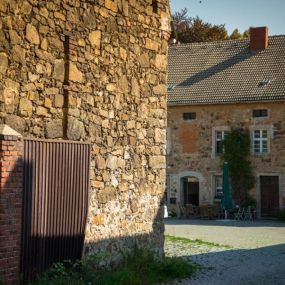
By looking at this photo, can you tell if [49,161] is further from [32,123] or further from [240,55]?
[240,55]

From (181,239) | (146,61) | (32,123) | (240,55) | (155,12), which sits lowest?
(181,239)

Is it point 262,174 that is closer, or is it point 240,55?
point 262,174

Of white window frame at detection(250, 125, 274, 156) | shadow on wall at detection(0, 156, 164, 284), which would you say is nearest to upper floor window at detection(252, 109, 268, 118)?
white window frame at detection(250, 125, 274, 156)

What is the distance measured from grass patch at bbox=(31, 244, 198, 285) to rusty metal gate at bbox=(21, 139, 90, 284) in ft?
0.58

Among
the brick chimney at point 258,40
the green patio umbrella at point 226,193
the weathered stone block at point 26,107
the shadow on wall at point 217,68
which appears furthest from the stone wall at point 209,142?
the weathered stone block at point 26,107

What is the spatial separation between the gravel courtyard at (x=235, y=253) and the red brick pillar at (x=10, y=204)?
3.60 metres

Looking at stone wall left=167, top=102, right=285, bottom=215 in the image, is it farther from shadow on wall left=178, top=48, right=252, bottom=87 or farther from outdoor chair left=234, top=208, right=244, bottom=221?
shadow on wall left=178, top=48, right=252, bottom=87

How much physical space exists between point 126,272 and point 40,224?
75.6 inches

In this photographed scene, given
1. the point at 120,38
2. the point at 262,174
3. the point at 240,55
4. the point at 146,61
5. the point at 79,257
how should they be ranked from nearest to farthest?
the point at 79,257 < the point at 120,38 < the point at 146,61 < the point at 262,174 < the point at 240,55

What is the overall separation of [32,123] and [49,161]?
0.61 m

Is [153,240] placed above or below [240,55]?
below

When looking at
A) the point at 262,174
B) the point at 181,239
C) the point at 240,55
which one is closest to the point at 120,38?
the point at 181,239

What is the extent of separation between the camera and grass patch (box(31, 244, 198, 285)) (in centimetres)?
845

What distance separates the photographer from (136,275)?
32.0ft
